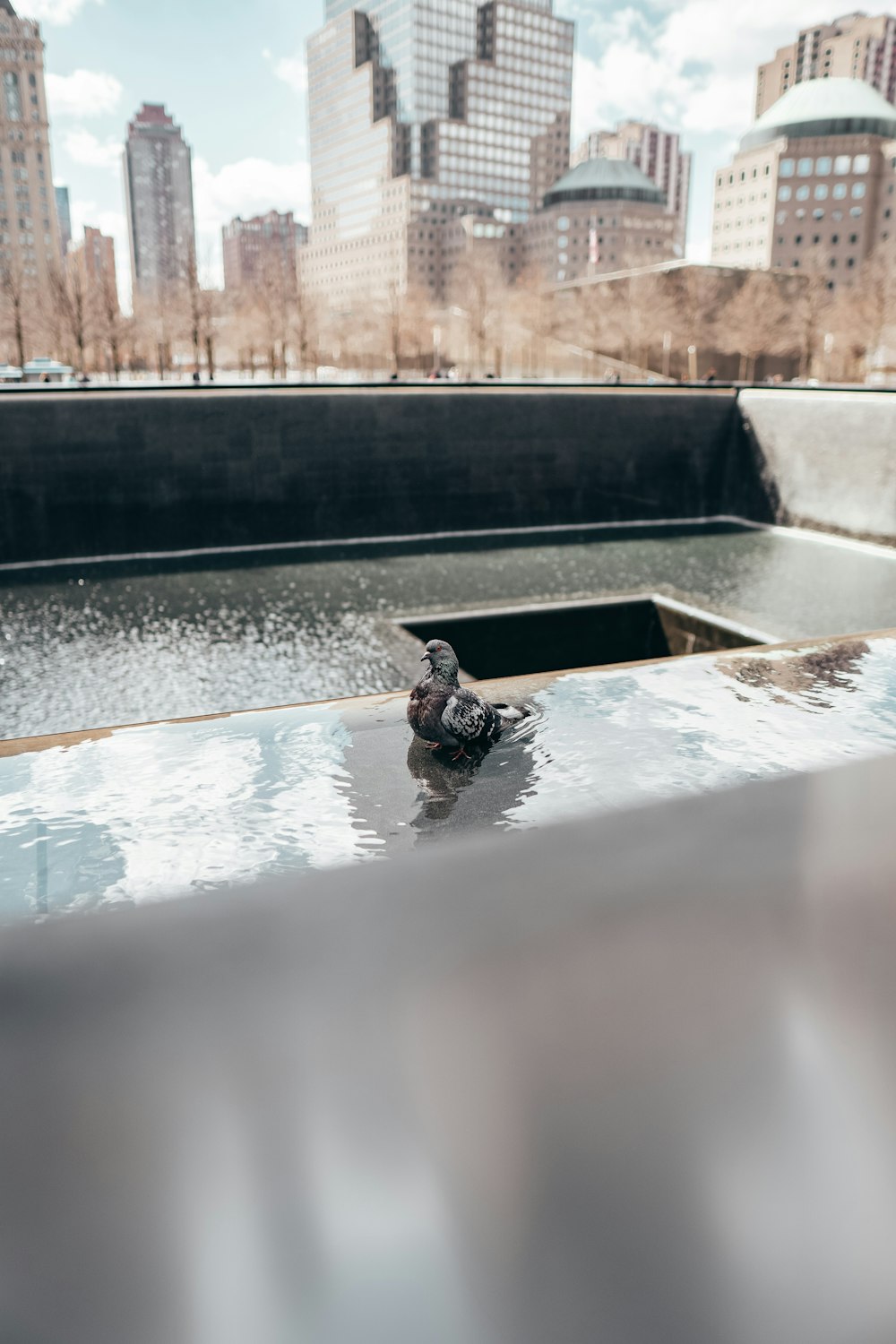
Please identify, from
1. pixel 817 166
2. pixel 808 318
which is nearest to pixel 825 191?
pixel 817 166

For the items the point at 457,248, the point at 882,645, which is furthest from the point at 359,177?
the point at 882,645

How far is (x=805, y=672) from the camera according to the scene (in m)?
3.64

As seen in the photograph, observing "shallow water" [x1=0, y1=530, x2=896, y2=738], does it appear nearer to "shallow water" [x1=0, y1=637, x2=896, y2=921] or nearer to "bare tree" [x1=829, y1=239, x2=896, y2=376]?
"shallow water" [x1=0, y1=637, x2=896, y2=921]

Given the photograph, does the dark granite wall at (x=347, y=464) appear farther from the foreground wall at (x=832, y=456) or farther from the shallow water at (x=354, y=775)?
the shallow water at (x=354, y=775)

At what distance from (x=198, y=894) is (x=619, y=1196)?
1.08 meters

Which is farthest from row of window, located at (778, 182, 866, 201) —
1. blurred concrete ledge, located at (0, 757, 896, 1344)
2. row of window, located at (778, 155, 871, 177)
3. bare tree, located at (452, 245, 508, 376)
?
blurred concrete ledge, located at (0, 757, 896, 1344)

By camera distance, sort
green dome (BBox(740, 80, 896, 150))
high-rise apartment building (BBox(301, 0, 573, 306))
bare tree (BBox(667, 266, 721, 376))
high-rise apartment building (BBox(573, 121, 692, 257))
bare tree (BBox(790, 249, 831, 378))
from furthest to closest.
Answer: high-rise apartment building (BBox(573, 121, 692, 257)) < high-rise apartment building (BBox(301, 0, 573, 306)) < green dome (BBox(740, 80, 896, 150)) < bare tree (BBox(790, 249, 831, 378)) < bare tree (BBox(667, 266, 721, 376))

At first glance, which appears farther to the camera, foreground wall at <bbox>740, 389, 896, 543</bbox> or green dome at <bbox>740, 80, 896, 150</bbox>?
green dome at <bbox>740, 80, 896, 150</bbox>

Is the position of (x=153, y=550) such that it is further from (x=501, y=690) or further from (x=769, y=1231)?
(x=769, y=1231)

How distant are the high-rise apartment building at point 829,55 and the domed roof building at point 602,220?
23.8 m

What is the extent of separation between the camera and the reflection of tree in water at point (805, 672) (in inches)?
133

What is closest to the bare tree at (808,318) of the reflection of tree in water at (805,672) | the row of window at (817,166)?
the reflection of tree in water at (805,672)

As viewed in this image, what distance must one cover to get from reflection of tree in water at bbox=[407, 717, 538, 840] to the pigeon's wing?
0.26 feet

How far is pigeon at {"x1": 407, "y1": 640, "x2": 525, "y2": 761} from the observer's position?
9.14 ft
